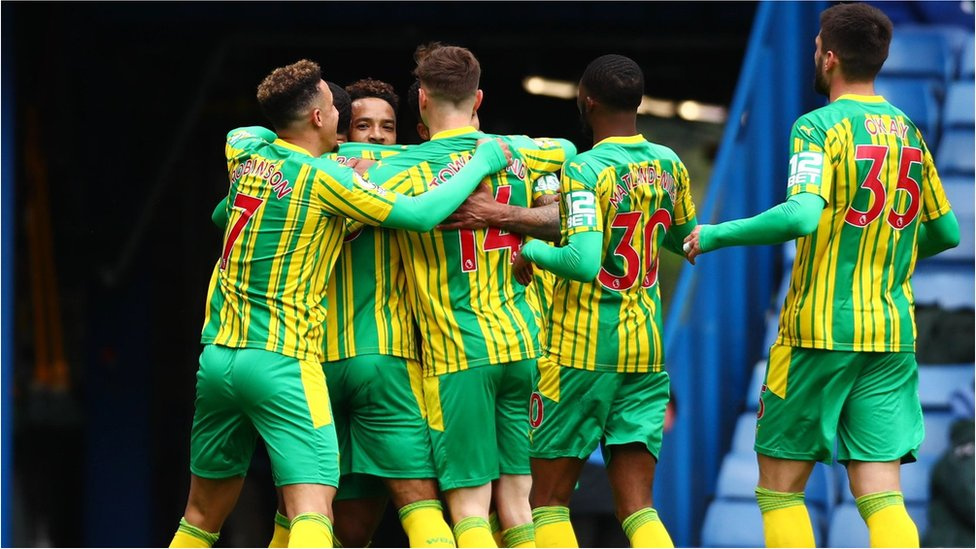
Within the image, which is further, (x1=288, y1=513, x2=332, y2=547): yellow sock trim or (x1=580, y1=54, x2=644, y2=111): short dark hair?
(x1=580, y1=54, x2=644, y2=111): short dark hair

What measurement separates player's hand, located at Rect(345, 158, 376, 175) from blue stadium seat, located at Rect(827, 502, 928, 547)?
3.89m

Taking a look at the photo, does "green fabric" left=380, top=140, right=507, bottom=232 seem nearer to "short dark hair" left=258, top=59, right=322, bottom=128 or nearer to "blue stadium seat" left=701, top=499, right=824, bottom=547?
"short dark hair" left=258, top=59, right=322, bottom=128

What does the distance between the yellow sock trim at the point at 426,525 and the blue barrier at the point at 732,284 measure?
2988mm

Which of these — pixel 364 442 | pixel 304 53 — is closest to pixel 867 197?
pixel 364 442

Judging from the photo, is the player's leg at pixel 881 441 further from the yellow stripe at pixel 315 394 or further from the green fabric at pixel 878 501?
the yellow stripe at pixel 315 394

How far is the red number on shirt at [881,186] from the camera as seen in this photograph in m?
5.97

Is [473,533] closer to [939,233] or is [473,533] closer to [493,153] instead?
[493,153]

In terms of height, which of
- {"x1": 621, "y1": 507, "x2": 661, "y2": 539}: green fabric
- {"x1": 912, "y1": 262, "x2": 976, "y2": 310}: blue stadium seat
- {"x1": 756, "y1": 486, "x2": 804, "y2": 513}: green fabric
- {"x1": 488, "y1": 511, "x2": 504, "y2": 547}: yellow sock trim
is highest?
{"x1": 912, "y1": 262, "x2": 976, "y2": 310}: blue stadium seat

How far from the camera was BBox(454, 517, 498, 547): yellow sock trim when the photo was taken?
228 inches

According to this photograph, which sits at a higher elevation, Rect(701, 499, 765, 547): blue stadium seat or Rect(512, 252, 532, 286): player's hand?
Rect(512, 252, 532, 286): player's hand

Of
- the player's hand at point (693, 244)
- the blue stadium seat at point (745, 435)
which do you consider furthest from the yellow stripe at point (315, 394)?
the blue stadium seat at point (745, 435)

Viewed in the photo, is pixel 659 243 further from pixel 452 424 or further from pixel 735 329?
pixel 735 329

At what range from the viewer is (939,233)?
20.6ft

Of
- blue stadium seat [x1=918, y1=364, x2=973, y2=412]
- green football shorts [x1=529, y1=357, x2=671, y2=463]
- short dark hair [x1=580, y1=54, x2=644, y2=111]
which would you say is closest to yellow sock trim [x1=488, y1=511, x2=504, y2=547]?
green football shorts [x1=529, y1=357, x2=671, y2=463]
